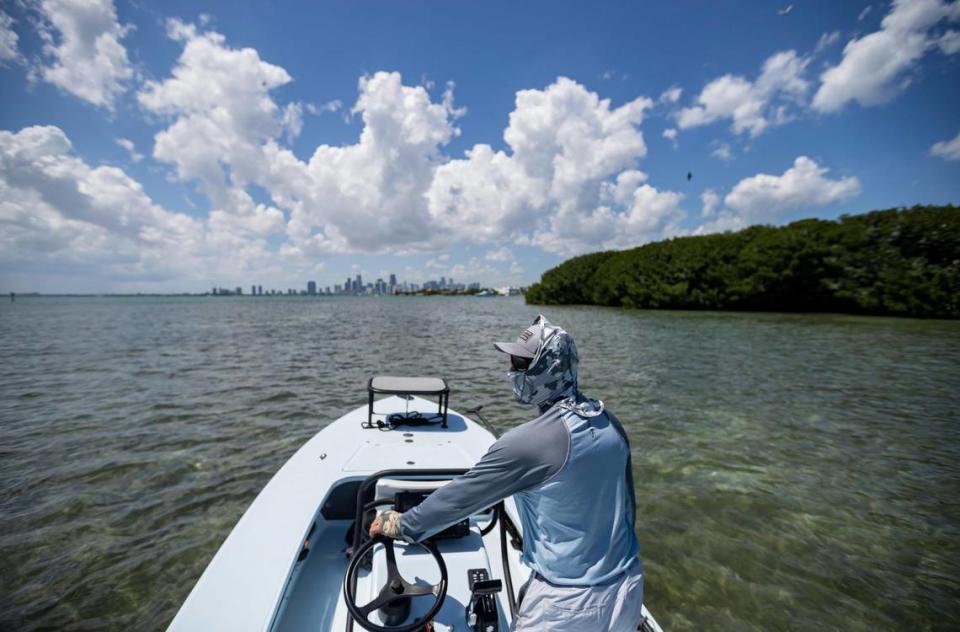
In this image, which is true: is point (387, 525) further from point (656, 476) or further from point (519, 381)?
point (656, 476)

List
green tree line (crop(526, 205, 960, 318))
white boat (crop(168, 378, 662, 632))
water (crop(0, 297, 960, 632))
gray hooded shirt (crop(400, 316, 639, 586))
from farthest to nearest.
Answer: green tree line (crop(526, 205, 960, 318)) → water (crop(0, 297, 960, 632)) → white boat (crop(168, 378, 662, 632)) → gray hooded shirt (crop(400, 316, 639, 586))

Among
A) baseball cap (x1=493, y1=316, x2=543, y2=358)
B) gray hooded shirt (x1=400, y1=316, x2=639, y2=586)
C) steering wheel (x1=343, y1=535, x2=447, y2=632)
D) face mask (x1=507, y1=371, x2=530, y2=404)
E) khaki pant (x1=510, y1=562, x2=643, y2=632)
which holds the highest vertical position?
baseball cap (x1=493, y1=316, x2=543, y2=358)

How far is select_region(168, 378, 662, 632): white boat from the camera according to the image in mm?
2357

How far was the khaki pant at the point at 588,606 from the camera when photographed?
5.95 feet

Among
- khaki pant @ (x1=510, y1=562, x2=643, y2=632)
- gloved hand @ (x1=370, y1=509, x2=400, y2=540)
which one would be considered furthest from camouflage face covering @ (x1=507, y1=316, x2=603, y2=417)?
gloved hand @ (x1=370, y1=509, x2=400, y2=540)

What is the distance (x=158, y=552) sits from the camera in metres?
4.74

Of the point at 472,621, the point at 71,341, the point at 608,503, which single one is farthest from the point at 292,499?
the point at 71,341

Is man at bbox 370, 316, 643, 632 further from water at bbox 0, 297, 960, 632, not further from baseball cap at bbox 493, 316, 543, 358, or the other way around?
water at bbox 0, 297, 960, 632

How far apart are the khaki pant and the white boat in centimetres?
44

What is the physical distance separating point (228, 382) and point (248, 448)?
19.7 feet

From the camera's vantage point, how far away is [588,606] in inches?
71.4

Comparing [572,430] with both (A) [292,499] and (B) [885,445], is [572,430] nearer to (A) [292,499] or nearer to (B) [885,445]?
(A) [292,499]

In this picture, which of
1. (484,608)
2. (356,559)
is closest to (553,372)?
(356,559)

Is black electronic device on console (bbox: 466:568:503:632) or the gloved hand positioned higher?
the gloved hand
